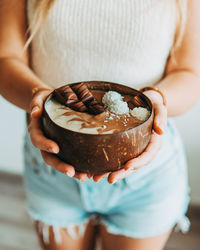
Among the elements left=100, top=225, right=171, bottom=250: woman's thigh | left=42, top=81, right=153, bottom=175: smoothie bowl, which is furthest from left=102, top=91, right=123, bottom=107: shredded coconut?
left=100, top=225, right=171, bottom=250: woman's thigh

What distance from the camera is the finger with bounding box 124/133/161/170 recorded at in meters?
0.57

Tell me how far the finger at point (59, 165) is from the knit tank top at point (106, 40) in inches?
13.0

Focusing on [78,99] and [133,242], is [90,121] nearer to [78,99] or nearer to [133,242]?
[78,99]

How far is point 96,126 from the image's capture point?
0.55 meters

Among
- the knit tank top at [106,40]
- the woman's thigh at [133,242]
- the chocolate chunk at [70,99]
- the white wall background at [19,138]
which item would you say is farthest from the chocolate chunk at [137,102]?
the white wall background at [19,138]

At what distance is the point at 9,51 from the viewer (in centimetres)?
88

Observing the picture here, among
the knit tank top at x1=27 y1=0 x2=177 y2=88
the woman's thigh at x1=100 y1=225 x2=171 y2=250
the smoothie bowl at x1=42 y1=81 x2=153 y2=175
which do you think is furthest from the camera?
the woman's thigh at x1=100 y1=225 x2=171 y2=250

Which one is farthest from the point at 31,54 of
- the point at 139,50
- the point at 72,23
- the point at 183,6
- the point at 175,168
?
the point at 175,168

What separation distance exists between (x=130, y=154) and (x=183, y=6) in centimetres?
47

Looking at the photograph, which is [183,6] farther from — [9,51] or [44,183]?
[44,183]

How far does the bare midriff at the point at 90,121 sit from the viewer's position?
0.54m

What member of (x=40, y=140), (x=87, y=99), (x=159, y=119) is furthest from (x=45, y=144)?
(x=159, y=119)

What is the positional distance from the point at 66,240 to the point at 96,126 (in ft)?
1.95

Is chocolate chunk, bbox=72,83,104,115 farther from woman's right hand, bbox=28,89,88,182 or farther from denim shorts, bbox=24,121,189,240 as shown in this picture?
denim shorts, bbox=24,121,189,240
